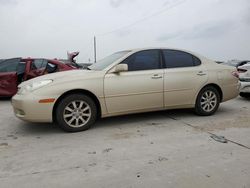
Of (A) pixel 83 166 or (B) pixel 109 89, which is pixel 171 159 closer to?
(A) pixel 83 166

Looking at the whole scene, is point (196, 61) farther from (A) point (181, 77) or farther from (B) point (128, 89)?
(B) point (128, 89)

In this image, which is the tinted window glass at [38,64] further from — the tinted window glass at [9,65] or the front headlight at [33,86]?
the front headlight at [33,86]

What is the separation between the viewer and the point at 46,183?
112 inches

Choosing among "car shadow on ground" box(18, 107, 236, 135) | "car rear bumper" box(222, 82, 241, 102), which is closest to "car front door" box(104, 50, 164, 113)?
"car shadow on ground" box(18, 107, 236, 135)

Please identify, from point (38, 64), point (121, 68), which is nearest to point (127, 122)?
point (121, 68)

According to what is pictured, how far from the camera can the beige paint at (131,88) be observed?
447 centimetres

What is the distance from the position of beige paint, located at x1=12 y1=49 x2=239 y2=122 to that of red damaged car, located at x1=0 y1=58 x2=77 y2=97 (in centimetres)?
352

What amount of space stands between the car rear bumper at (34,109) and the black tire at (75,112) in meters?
0.16

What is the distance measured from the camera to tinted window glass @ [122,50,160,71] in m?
5.12

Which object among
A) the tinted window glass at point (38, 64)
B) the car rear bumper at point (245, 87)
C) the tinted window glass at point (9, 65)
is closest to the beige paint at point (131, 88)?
the car rear bumper at point (245, 87)

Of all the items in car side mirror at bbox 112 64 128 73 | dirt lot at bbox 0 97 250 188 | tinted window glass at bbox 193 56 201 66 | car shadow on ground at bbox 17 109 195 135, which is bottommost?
dirt lot at bbox 0 97 250 188

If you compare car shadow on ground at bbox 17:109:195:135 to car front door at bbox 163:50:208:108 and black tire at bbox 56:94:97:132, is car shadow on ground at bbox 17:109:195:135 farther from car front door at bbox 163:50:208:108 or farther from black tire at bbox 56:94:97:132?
car front door at bbox 163:50:208:108

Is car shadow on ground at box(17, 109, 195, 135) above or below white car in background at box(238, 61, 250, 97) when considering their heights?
below

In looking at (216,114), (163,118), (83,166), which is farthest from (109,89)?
(216,114)
